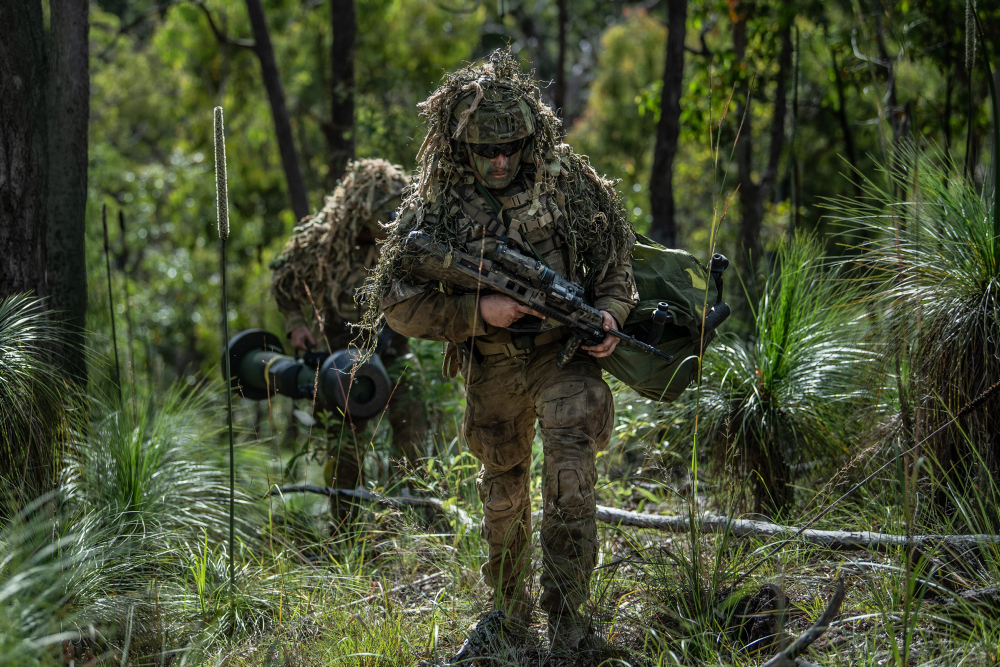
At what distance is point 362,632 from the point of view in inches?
111

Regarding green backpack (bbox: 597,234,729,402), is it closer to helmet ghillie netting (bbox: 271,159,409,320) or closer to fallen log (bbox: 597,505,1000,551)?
fallen log (bbox: 597,505,1000,551)

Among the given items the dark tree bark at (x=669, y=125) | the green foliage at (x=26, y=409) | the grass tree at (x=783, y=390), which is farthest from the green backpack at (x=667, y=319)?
the dark tree bark at (x=669, y=125)

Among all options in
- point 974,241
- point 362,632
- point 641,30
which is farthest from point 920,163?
point 641,30

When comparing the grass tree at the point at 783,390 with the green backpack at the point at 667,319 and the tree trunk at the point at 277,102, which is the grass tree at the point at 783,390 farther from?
the tree trunk at the point at 277,102

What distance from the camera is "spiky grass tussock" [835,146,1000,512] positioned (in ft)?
9.94

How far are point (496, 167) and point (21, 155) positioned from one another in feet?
7.37

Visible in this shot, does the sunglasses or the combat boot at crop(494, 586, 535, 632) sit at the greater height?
the sunglasses

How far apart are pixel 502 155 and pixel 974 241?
1820mm

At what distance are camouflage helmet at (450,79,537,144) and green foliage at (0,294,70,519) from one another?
1.86m

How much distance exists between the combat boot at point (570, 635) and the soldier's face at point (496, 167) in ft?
5.21

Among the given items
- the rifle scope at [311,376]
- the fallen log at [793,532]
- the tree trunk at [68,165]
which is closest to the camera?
the fallen log at [793,532]

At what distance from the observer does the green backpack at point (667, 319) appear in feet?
10.3

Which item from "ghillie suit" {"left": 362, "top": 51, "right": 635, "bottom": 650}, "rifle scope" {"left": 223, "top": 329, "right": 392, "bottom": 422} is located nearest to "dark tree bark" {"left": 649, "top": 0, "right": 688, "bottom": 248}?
"rifle scope" {"left": 223, "top": 329, "right": 392, "bottom": 422}

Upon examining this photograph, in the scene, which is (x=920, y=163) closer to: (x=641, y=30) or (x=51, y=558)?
(x=51, y=558)
